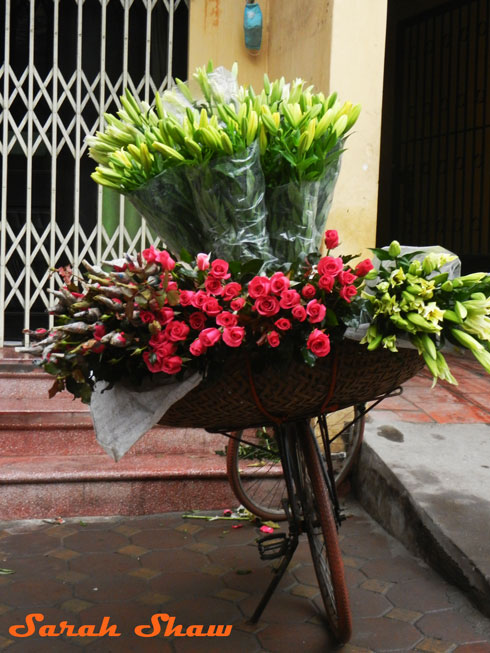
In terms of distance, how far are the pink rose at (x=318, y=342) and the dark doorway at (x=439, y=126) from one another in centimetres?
571

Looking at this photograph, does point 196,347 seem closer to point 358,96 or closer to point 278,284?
point 278,284

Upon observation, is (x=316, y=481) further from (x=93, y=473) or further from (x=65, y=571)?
(x=93, y=473)

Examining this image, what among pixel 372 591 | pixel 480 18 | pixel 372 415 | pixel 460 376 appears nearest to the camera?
pixel 372 591

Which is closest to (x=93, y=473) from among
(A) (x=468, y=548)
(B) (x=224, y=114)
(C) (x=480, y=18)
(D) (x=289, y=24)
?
(A) (x=468, y=548)

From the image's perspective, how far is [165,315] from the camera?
1887 millimetres

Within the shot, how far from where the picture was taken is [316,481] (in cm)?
248

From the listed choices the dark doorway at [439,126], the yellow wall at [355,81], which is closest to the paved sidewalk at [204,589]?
the yellow wall at [355,81]

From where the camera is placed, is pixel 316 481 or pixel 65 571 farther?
pixel 65 571

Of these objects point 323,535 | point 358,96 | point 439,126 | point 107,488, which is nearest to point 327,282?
point 323,535

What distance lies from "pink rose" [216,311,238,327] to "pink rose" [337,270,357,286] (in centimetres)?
30

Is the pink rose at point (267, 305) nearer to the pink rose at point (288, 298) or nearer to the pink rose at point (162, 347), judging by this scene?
the pink rose at point (288, 298)

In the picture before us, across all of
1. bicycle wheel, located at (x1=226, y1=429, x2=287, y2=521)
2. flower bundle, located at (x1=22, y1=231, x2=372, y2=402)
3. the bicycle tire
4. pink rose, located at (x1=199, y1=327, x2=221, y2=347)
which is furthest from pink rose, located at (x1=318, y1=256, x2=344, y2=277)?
the bicycle tire

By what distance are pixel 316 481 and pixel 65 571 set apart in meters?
1.25

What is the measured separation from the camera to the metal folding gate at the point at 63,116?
17.0 feet
